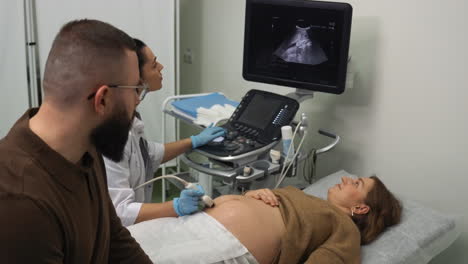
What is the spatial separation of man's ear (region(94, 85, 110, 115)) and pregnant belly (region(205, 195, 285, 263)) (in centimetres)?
79

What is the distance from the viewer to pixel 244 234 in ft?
5.21

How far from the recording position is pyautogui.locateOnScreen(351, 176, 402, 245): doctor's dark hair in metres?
1.75

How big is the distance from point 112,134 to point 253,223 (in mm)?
773

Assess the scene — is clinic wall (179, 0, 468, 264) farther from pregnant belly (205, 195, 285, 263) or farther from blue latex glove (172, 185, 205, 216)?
blue latex glove (172, 185, 205, 216)

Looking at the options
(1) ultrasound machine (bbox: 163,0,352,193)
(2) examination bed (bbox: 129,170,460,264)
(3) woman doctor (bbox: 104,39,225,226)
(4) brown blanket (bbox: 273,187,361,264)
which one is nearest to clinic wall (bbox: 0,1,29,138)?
(3) woman doctor (bbox: 104,39,225,226)

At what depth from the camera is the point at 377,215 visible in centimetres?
179

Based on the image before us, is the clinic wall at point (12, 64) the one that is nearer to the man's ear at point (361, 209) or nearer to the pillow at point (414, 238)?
the man's ear at point (361, 209)

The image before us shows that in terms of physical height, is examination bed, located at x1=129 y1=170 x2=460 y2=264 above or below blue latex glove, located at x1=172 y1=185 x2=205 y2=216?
below

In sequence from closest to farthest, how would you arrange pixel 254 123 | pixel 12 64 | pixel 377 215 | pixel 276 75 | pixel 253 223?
pixel 253 223 < pixel 377 215 < pixel 254 123 < pixel 276 75 < pixel 12 64

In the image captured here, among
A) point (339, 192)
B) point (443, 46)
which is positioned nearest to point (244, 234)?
point (339, 192)

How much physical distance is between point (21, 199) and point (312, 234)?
1103 millimetres

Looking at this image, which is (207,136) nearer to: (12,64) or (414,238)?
(414,238)

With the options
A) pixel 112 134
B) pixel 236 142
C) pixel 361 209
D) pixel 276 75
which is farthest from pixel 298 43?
pixel 112 134

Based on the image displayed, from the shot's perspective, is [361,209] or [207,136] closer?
[361,209]
